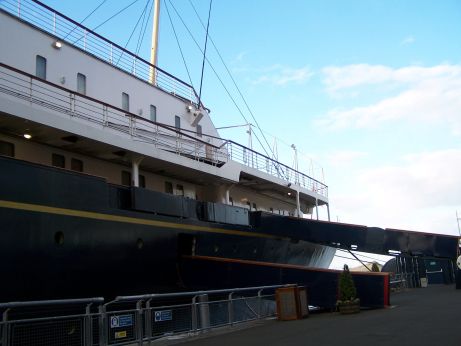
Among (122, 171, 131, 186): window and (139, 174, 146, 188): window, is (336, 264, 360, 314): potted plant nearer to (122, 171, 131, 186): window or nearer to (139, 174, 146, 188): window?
(139, 174, 146, 188): window

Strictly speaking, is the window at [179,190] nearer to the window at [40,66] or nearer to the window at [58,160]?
the window at [58,160]

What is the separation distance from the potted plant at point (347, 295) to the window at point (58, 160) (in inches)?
300

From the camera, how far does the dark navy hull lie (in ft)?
32.1

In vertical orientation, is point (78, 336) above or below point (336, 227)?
below

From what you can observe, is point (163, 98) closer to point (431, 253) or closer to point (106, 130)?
point (106, 130)

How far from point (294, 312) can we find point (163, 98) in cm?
850

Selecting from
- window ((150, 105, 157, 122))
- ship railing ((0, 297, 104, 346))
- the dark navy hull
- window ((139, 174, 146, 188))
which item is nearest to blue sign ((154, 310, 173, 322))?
ship railing ((0, 297, 104, 346))

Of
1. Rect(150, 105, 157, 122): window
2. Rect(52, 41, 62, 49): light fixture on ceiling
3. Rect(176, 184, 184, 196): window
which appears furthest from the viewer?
Rect(150, 105, 157, 122): window

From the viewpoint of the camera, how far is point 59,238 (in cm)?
1060

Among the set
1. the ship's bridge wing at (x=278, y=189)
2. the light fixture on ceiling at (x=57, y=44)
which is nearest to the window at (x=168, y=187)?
the ship's bridge wing at (x=278, y=189)

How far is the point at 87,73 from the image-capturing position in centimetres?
1470

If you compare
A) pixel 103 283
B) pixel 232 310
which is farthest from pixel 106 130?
pixel 232 310

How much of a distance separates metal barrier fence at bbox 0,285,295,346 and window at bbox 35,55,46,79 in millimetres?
5985

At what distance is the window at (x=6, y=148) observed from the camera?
A: 38.0ft
